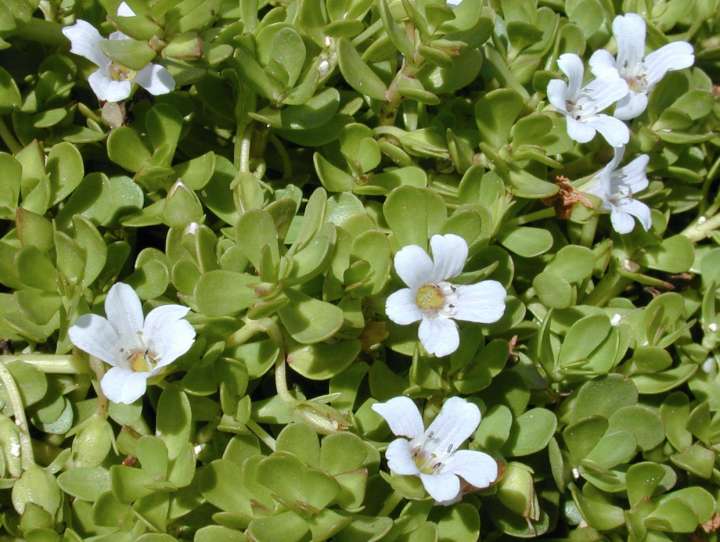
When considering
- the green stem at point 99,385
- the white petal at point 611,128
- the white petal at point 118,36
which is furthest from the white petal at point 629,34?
the green stem at point 99,385

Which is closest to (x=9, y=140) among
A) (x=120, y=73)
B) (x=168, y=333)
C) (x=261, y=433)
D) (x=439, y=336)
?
(x=120, y=73)

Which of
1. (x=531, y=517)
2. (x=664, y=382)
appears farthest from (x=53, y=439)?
(x=664, y=382)

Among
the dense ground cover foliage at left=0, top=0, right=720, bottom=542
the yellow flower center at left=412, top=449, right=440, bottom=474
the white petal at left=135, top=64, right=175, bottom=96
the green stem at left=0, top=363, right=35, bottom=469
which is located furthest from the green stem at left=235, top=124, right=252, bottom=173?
the yellow flower center at left=412, top=449, right=440, bottom=474

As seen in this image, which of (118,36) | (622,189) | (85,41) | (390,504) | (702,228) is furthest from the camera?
(702,228)

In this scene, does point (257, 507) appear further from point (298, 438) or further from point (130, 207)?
point (130, 207)

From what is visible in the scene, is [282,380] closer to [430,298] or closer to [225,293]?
[225,293]

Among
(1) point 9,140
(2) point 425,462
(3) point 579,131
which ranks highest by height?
(1) point 9,140

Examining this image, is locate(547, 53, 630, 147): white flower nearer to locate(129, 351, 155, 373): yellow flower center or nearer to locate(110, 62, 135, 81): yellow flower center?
locate(110, 62, 135, 81): yellow flower center

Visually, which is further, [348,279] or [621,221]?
[621,221]
